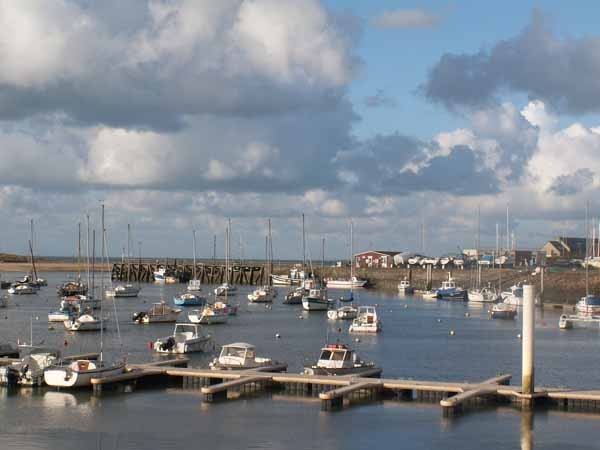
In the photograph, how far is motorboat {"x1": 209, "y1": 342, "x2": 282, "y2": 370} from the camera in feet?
178

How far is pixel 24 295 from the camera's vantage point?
159375 millimetres

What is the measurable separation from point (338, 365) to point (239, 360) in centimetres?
576

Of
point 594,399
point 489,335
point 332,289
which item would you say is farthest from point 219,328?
point 332,289

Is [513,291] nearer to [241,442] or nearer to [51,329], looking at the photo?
[51,329]

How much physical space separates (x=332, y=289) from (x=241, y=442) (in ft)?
487

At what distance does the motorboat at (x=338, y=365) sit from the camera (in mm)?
52094

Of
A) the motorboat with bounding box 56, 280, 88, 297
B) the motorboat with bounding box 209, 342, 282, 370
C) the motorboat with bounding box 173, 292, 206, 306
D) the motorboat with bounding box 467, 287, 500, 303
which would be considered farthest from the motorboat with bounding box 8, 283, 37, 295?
the motorboat with bounding box 209, 342, 282, 370

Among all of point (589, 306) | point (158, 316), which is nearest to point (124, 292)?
point (158, 316)

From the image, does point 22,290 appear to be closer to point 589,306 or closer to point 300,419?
point 589,306

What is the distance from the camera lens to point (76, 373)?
4881 centimetres

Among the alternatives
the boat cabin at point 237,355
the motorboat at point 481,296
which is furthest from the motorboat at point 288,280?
the boat cabin at point 237,355

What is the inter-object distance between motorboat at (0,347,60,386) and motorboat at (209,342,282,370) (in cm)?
899

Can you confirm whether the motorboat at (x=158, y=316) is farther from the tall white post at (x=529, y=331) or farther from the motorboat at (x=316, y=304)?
the tall white post at (x=529, y=331)

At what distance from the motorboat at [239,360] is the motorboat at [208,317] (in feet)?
134
